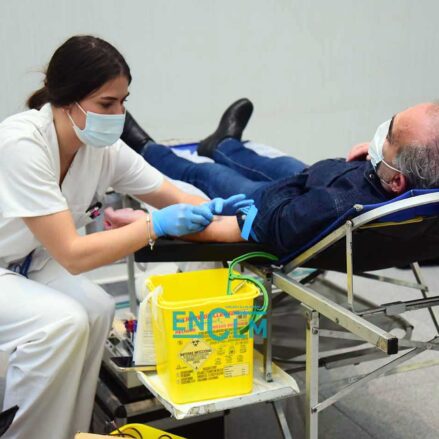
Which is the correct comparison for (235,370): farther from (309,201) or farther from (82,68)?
(82,68)

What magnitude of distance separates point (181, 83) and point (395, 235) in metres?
2.07

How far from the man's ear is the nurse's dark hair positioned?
749mm

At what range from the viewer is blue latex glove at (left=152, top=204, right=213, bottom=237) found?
1766 mm

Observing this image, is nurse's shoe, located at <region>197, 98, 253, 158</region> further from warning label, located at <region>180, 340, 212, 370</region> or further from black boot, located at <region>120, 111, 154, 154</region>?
warning label, located at <region>180, 340, 212, 370</region>

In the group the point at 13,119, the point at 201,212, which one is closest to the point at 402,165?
the point at 201,212

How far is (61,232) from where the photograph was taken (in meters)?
1.83

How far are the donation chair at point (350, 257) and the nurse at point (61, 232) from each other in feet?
0.20

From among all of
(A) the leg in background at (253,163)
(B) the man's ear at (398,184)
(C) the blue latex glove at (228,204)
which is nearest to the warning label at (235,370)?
(C) the blue latex glove at (228,204)

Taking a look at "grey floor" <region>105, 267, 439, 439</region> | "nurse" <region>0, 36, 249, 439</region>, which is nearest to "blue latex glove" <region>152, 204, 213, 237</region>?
"nurse" <region>0, 36, 249, 439</region>

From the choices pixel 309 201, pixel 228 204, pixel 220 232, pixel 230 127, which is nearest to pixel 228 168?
pixel 230 127

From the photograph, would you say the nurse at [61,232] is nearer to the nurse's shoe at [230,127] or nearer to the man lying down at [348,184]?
the man lying down at [348,184]

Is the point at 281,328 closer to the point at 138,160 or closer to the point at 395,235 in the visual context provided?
the point at 138,160

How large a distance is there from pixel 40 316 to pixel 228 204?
56cm

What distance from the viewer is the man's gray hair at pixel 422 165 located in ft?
5.53
